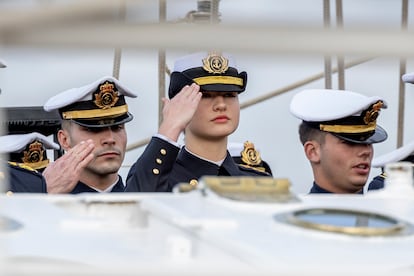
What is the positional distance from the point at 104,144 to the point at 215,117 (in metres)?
0.57

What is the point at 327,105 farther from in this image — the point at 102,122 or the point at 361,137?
the point at 102,122

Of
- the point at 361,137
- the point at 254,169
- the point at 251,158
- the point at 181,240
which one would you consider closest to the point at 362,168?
the point at 361,137

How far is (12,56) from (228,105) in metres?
2.42

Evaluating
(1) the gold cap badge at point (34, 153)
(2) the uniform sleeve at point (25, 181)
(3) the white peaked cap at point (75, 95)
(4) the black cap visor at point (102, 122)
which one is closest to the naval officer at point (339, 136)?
(4) the black cap visor at point (102, 122)

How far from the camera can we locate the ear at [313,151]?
3656mm

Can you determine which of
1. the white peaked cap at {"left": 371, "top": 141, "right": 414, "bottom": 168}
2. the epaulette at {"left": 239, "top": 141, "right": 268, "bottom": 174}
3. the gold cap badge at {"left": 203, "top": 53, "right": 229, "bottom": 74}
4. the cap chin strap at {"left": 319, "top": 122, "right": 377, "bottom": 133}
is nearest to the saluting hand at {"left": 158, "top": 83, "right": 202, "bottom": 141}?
the gold cap badge at {"left": 203, "top": 53, "right": 229, "bottom": 74}

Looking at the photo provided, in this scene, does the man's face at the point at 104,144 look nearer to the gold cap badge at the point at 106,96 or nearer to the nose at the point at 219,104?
the gold cap badge at the point at 106,96

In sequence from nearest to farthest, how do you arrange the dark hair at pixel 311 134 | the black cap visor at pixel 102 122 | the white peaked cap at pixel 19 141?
the dark hair at pixel 311 134
the black cap visor at pixel 102 122
the white peaked cap at pixel 19 141

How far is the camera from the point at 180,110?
3.35 m

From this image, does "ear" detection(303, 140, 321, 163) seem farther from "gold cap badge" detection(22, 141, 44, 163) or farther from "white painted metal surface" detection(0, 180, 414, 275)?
"white painted metal surface" detection(0, 180, 414, 275)

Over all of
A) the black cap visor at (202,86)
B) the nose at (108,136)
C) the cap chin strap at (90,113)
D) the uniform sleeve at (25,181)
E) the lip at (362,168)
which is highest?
the black cap visor at (202,86)

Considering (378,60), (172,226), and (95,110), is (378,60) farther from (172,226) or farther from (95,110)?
(95,110)

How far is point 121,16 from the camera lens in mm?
1020

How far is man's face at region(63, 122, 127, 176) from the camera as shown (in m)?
3.71
